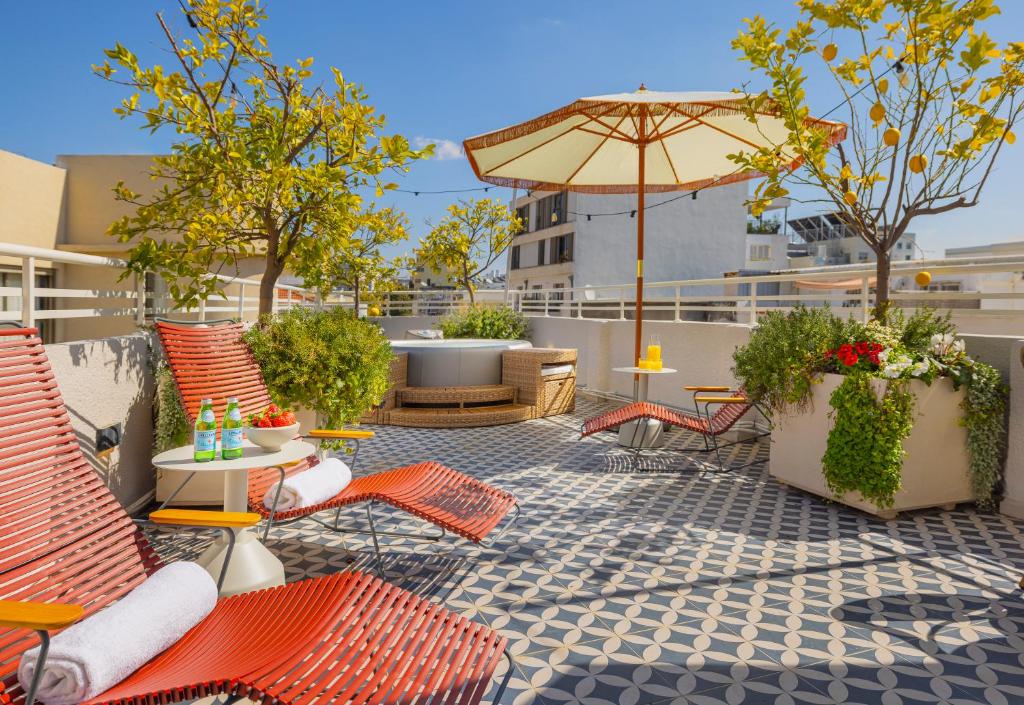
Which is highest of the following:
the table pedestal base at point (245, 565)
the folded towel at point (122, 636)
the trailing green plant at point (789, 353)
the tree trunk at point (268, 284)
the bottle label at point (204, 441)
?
the tree trunk at point (268, 284)

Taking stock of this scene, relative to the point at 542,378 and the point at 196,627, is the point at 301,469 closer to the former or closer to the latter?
the point at 196,627

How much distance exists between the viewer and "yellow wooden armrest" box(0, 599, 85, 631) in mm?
1386

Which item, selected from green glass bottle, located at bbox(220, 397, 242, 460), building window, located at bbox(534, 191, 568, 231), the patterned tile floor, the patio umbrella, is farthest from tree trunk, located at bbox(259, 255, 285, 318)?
building window, located at bbox(534, 191, 568, 231)

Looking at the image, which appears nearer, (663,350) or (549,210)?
(663,350)

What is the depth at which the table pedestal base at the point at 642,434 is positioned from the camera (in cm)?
613

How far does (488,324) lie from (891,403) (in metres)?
8.25

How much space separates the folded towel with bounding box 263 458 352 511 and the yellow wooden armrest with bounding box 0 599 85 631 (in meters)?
1.61

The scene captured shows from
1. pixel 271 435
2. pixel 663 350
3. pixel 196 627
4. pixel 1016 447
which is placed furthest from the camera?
pixel 663 350

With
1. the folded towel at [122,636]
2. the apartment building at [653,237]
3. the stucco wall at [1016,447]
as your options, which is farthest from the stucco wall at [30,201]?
the apartment building at [653,237]

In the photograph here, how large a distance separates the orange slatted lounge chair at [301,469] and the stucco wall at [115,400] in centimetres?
37

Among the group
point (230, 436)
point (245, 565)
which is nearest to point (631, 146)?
point (230, 436)

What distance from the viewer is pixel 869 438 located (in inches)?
163

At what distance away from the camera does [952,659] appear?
2523 mm

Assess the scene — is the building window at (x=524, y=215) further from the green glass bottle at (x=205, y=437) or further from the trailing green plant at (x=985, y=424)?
the green glass bottle at (x=205, y=437)
